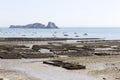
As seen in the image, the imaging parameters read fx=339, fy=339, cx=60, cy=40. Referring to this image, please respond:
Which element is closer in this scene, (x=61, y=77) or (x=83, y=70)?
(x=61, y=77)

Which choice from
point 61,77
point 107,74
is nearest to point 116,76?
point 107,74

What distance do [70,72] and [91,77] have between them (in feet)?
10.9

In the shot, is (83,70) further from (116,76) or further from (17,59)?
(17,59)

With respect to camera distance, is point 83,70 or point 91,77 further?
point 83,70

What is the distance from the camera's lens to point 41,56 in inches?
1725

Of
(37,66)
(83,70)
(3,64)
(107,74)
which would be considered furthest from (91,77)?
(3,64)

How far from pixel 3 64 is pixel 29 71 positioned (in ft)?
20.3

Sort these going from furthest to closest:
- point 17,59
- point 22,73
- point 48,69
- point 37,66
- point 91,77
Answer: point 17,59 < point 37,66 < point 48,69 < point 22,73 < point 91,77

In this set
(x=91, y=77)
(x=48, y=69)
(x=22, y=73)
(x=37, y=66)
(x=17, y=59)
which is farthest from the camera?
(x=17, y=59)

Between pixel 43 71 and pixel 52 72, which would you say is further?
pixel 43 71

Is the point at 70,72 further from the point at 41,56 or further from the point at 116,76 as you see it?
the point at 41,56

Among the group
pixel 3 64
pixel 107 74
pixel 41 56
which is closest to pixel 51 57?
pixel 41 56

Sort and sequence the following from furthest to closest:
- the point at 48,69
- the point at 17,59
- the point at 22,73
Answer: the point at 17,59 → the point at 48,69 → the point at 22,73

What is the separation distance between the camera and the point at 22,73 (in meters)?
30.0
